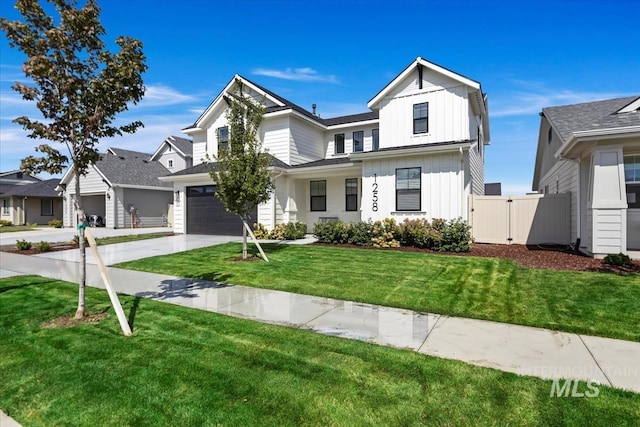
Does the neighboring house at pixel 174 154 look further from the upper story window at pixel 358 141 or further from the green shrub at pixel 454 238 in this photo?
the green shrub at pixel 454 238

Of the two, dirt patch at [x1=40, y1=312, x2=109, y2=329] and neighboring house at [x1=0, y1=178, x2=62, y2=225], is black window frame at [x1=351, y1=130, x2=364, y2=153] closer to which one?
dirt patch at [x1=40, y1=312, x2=109, y2=329]

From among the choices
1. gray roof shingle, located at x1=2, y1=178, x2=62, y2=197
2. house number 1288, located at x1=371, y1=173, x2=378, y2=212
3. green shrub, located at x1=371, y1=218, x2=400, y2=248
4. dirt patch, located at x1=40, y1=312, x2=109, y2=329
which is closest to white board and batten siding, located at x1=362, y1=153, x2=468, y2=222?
house number 1288, located at x1=371, y1=173, x2=378, y2=212

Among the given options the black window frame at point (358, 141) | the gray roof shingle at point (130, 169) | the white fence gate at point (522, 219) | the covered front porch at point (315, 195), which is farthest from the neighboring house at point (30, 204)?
the white fence gate at point (522, 219)

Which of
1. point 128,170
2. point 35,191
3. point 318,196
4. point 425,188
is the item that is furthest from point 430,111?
point 35,191

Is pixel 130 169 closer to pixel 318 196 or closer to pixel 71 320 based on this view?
pixel 318 196

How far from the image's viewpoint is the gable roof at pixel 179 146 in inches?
1207

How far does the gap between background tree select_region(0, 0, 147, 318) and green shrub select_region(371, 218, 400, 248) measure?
927 centimetres

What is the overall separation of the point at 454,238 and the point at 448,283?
4.42 meters

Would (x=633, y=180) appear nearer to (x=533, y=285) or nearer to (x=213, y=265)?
(x=533, y=285)

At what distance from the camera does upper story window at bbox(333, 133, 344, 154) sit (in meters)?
19.4

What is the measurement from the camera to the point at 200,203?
59.5ft

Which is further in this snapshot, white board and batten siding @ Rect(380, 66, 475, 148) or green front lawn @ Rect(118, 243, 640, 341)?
white board and batten siding @ Rect(380, 66, 475, 148)

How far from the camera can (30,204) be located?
31.6m

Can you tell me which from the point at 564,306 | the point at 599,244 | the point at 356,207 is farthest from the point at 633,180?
the point at 356,207
